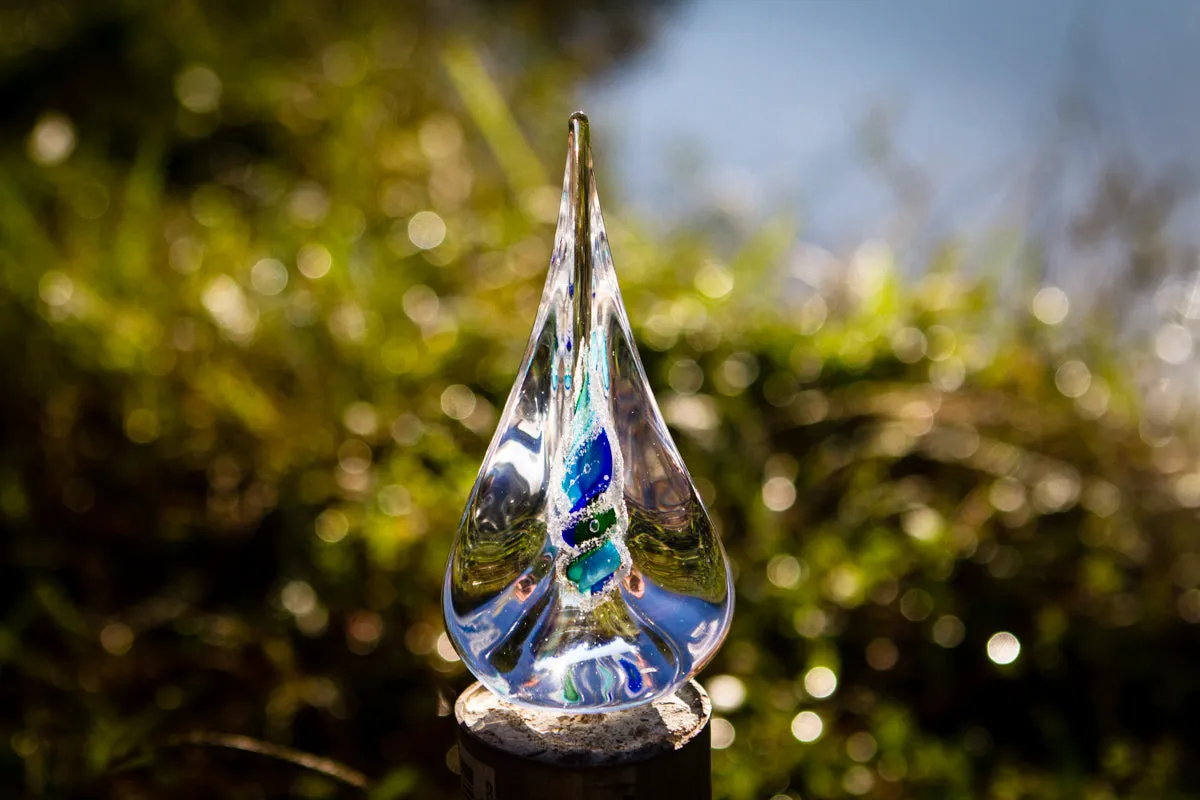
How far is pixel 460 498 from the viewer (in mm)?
1445

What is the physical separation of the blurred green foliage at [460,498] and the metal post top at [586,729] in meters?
0.44

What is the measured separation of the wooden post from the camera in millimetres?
565

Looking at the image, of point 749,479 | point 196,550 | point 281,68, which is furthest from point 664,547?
point 281,68

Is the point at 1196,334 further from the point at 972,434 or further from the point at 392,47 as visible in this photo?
the point at 392,47

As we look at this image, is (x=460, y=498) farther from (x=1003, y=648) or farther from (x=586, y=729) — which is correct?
(x=586, y=729)

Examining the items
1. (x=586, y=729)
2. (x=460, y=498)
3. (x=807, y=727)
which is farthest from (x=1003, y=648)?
(x=586, y=729)

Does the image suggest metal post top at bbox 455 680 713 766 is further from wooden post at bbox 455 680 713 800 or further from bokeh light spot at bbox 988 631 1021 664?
bokeh light spot at bbox 988 631 1021 664

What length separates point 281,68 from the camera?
2719 millimetres

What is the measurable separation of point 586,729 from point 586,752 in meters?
0.03

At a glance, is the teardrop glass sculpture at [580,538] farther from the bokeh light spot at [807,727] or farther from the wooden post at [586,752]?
the bokeh light spot at [807,727]

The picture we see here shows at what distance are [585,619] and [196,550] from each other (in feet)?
3.64

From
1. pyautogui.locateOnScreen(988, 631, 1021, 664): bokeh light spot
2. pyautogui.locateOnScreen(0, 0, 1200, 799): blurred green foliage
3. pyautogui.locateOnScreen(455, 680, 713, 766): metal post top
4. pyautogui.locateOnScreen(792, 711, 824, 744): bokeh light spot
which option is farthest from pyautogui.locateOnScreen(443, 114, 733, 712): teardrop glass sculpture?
pyautogui.locateOnScreen(988, 631, 1021, 664): bokeh light spot

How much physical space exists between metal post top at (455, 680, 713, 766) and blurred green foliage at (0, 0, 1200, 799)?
1.45ft

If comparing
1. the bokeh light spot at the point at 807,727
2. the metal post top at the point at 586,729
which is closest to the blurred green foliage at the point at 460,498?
the bokeh light spot at the point at 807,727
